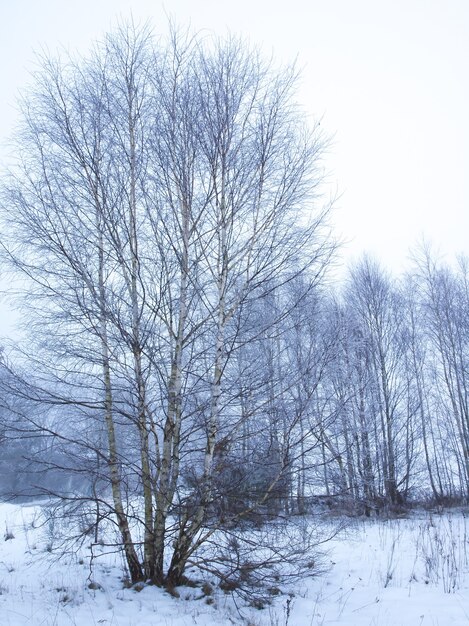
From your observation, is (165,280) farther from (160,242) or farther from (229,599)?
(229,599)

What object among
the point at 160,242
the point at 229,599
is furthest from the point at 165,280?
the point at 229,599

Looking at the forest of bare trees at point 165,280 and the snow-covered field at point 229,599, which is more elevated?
the forest of bare trees at point 165,280

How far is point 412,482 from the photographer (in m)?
15.2

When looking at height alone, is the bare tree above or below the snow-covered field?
above

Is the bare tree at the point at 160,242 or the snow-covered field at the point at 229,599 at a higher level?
the bare tree at the point at 160,242

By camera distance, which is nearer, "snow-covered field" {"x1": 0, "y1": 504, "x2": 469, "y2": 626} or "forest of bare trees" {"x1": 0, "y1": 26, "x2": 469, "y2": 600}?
"snow-covered field" {"x1": 0, "y1": 504, "x2": 469, "y2": 626}

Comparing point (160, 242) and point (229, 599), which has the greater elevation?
point (160, 242)

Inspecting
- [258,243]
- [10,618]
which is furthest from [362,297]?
[10,618]

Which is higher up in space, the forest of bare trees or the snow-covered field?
the forest of bare trees

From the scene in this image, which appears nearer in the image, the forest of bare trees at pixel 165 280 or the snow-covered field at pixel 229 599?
the snow-covered field at pixel 229 599

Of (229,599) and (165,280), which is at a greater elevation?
(165,280)

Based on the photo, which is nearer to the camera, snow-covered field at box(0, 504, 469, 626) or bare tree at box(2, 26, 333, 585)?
snow-covered field at box(0, 504, 469, 626)

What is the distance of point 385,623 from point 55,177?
6063 millimetres

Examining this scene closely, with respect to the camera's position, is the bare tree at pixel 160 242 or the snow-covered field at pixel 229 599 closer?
the snow-covered field at pixel 229 599
